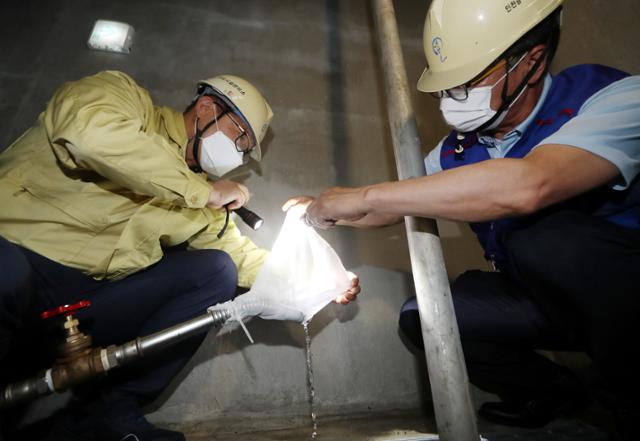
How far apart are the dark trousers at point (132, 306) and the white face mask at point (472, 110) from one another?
1084mm

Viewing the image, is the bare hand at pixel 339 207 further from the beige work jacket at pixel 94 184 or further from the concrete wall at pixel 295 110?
the concrete wall at pixel 295 110

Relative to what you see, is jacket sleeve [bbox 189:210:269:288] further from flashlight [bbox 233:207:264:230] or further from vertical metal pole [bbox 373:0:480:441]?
vertical metal pole [bbox 373:0:480:441]

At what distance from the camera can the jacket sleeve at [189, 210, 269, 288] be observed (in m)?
1.72

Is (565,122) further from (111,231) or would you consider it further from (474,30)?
(111,231)

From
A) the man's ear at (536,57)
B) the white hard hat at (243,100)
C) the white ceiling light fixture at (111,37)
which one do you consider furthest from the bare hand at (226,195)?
the white ceiling light fixture at (111,37)

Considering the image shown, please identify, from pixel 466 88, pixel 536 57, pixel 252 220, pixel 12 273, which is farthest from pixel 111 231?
pixel 536 57

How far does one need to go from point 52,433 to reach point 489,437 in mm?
1619

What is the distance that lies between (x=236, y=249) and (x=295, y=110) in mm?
1089

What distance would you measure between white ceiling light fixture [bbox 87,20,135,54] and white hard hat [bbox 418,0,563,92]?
186cm

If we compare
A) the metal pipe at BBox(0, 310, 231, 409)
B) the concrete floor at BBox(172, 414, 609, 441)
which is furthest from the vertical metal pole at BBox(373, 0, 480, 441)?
the metal pipe at BBox(0, 310, 231, 409)

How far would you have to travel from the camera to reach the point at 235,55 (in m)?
2.45

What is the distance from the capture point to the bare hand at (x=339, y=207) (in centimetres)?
123

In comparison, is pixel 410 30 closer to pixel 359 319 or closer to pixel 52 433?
pixel 359 319

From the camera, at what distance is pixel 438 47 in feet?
4.34
